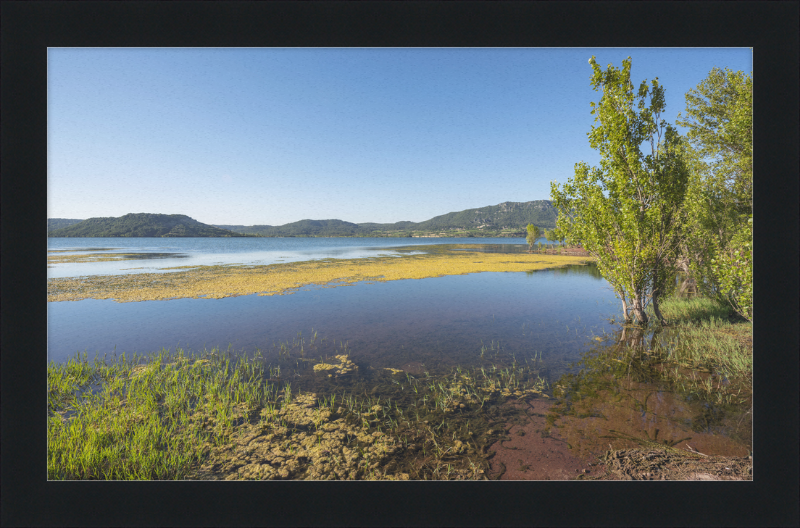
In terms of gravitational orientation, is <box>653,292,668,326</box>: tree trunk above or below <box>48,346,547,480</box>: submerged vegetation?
above

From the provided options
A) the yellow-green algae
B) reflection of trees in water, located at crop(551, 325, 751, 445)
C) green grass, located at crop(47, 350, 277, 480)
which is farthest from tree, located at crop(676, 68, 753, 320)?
green grass, located at crop(47, 350, 277, 480)

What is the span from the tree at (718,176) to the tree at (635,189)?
102 centimetres

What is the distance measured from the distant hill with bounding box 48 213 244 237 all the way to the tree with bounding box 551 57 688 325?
167468mm

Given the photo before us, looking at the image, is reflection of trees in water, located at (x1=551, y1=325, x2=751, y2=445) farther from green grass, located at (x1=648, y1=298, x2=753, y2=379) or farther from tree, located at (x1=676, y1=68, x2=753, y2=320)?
tree, located at (x1=676, y1=68, x2=753, y2=320)

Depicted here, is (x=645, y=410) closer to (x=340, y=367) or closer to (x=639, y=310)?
(x=340, y=367)

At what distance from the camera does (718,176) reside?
47.6 feet

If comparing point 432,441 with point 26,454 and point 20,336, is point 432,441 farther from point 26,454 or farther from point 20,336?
point 20,336

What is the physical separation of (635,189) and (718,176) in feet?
21.1

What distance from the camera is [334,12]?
454cm

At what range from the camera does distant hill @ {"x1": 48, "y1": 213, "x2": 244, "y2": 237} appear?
4806 inches

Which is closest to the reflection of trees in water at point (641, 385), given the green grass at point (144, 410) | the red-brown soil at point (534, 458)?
the red-brown soil at point (534, 458)

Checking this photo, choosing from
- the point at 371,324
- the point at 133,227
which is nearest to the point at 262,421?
the point at 371,324

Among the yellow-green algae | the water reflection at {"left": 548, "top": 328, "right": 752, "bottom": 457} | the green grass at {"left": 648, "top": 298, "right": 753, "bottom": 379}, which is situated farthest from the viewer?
the yellow-green algae

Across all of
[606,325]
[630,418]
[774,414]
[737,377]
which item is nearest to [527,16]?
[774,414]
